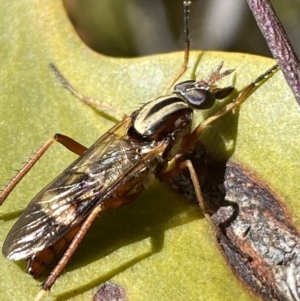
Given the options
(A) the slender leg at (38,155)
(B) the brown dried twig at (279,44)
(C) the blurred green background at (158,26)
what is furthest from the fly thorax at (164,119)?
A: (C) the blurred green background at (158,26)

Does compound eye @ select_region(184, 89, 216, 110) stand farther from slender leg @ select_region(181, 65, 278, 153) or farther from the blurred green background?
the blurred green background

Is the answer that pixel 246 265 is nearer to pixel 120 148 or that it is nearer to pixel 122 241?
pixel 122 241

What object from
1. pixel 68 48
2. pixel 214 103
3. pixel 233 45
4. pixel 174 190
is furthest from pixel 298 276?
pixel 233 45

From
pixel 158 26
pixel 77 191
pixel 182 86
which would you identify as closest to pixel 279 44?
pixel 182 86

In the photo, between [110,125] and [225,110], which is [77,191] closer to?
[110,125]

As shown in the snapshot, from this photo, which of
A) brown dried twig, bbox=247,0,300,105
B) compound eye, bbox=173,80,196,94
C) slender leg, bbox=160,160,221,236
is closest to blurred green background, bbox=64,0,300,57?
compound eye, bbox=173,80,196,94
